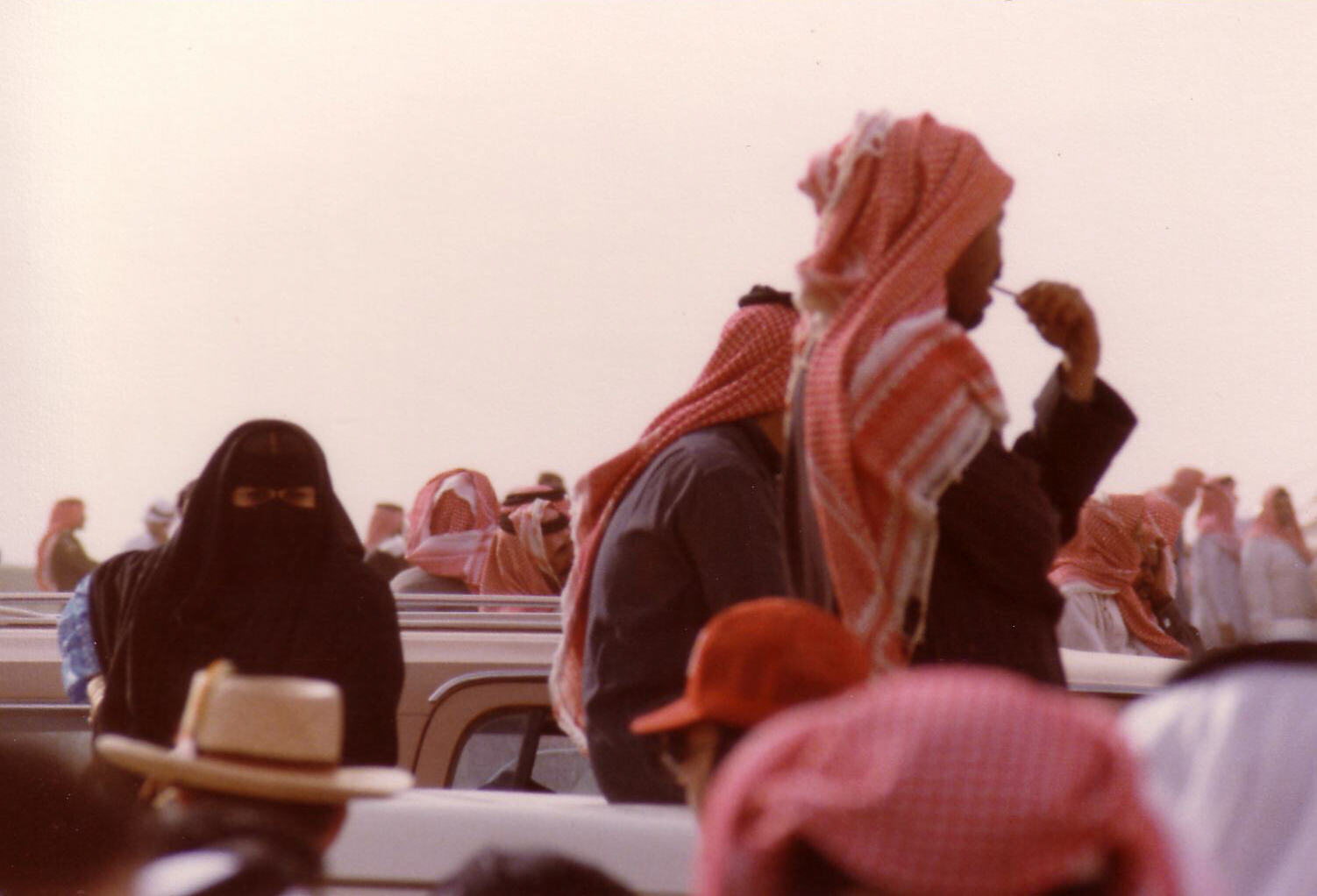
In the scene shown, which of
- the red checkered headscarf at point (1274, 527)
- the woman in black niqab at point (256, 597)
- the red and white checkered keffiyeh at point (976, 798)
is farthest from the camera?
the red checkered headscarf at point (1274, 527)

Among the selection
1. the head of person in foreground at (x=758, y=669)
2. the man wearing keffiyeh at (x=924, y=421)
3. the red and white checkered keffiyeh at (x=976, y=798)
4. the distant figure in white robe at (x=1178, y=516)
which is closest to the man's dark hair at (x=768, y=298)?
the man wearing keffiyeh at (x=924, y=421)

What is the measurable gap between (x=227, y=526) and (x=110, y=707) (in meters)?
0.46

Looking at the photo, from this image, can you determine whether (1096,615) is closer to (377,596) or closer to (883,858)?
(377,596)

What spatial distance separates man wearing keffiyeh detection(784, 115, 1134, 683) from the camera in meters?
3.19

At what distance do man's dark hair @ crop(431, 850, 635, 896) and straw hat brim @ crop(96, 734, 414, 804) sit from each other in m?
0.88

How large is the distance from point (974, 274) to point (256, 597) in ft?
6.41

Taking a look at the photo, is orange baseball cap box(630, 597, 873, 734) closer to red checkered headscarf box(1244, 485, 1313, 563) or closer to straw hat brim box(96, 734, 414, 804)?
straw hat brim box(96, 734, 414, 804)

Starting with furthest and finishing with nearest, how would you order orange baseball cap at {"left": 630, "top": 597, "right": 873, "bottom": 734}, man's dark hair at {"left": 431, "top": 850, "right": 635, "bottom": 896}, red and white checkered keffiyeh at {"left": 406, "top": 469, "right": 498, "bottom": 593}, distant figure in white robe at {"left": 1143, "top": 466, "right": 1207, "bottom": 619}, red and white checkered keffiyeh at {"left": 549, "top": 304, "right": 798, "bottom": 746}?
distant figure in white robe at {"left": 1143, "top": 466, "right": 1207, "bottom": 619}, red and white checkered keffiyeh at {"left": 406, "top": 469, "right": 498, "bottom": 593}, red and white checkered keffiyeh at {"left": 549, "top": 304, "right": 798, "bottom": 746}, orange baseball cap at {"left": 630, "top": 597, "right": 873, "bottom": 734}, man's dark hair at {"left": 431, "top": 850, "right": 635, "bottom": 896}

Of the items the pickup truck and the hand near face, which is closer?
the pickup truck

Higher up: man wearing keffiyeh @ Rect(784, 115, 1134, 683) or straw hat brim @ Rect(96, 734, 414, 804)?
man wearing keffiyeh @ Rect(784, 115, 1134, 683)

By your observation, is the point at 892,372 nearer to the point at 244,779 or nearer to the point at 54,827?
the point at 244,779

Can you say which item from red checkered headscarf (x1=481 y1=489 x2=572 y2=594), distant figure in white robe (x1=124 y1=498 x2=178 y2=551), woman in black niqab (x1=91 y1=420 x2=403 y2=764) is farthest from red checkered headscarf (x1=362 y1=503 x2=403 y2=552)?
woman in black niqab (x1=91 y1=420 x2=403 y2=764)

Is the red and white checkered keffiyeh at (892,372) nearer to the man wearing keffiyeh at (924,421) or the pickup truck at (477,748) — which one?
the man wearing keffiyeh at (924,421)

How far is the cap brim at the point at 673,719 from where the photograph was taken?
2706 millimetres
